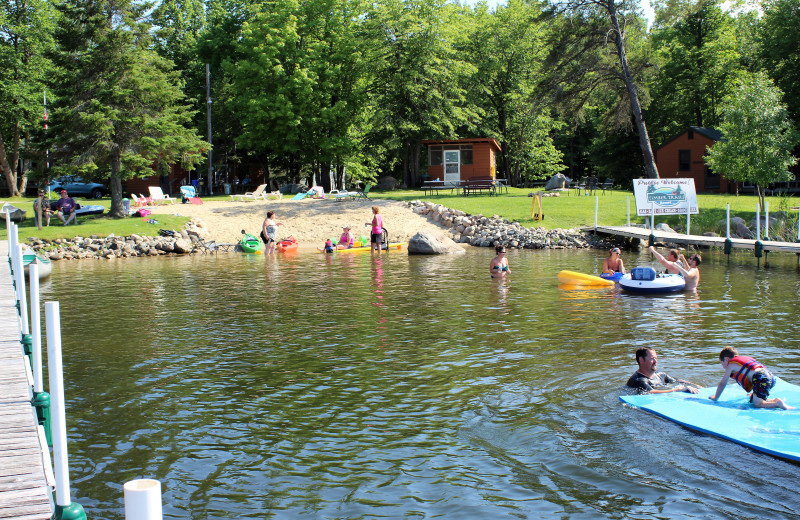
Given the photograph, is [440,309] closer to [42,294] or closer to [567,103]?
[42,294]

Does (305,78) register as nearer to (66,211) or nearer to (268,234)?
(66,211)

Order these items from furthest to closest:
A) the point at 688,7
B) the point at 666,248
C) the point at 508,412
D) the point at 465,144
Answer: the point at 688,7, the point at 465,144, the point at 666,248, the point at 508,412

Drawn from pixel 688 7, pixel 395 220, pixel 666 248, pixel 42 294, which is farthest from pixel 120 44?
pixel 688 7

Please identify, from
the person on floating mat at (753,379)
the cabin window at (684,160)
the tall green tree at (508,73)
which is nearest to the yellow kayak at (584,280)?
the person on floating mat at (753,379)

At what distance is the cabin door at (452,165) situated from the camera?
48.2 meters

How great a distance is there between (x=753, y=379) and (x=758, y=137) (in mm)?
28117

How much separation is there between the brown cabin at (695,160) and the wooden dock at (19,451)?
49300 mm

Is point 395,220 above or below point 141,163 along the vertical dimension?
below

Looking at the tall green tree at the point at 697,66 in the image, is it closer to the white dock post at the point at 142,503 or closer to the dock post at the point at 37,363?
the dock post at the point at 37,363

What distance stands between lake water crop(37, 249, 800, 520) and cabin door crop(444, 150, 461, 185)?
98.6ft

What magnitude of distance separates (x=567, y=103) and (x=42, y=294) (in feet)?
97.9

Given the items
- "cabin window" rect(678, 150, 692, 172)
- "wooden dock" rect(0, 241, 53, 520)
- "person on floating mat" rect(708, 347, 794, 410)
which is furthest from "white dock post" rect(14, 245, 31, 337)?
"cabin window" rect(678, 150, 692, 172)

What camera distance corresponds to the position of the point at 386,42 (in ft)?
148

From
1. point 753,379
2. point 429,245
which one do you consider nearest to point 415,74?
point 429,245
